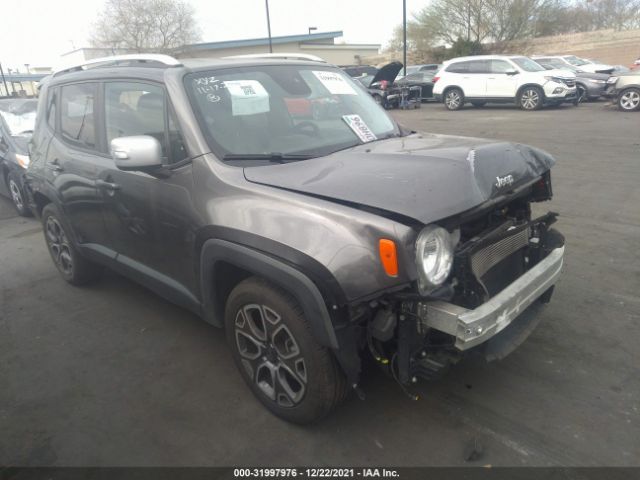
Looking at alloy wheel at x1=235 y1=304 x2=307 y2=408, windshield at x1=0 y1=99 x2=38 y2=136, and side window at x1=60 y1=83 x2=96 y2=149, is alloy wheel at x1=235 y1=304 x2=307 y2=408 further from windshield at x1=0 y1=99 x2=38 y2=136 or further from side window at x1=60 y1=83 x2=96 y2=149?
windshield at x1=0 y1=99 x2=38 y2=136

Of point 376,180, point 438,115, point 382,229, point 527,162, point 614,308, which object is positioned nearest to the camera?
point 382,229

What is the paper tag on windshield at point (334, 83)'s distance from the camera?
3623 millimetres

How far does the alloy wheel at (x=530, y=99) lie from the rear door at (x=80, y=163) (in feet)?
50.3

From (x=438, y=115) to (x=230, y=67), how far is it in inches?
565

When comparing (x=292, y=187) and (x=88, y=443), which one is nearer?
(x=292, y=187)

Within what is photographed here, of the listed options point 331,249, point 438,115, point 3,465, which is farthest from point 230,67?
point 438,115

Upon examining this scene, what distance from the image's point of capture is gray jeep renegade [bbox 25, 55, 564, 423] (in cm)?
220

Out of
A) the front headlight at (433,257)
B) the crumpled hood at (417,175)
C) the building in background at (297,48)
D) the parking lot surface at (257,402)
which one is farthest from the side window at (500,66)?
the building in background at (297,48)

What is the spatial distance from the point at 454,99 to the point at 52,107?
1576cm

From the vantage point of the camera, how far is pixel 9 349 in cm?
377

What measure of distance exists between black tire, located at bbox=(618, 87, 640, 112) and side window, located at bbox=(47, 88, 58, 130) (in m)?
15.4

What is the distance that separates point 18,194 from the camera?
7605 mm

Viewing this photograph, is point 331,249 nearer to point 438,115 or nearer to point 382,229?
point 382,229

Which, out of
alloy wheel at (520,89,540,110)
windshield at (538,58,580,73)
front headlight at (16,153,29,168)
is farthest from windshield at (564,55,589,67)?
front headlight at (16,153,29,168)
